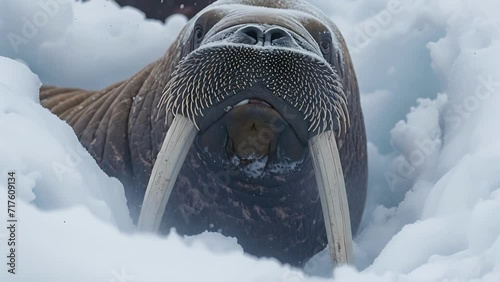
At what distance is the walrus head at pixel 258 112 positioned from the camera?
17.1 feet

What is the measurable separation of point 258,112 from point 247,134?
0.81ft

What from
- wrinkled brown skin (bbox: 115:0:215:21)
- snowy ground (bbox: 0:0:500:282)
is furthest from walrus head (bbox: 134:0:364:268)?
wrinkled brown skin (bbox: 115:0:215:21)

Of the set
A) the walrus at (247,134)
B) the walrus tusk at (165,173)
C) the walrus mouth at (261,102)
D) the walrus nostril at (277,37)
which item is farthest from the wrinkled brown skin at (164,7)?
the walrus nostril at (277,37)

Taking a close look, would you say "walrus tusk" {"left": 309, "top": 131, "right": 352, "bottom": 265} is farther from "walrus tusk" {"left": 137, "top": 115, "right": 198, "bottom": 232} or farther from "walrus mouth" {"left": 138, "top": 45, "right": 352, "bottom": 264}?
"walrus tusk" {"left": 137, "top": 115, "right": 198, "bottom": 232}

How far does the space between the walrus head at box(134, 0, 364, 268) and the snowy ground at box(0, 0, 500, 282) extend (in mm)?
398

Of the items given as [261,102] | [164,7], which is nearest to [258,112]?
[261,102]

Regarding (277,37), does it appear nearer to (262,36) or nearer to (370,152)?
(262,36)

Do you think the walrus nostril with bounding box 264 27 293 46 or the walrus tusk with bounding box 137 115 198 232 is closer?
the walrus nostril with bounding box 264 27 293 46

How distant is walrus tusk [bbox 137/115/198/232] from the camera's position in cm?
543

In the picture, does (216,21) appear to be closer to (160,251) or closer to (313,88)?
(313,88)

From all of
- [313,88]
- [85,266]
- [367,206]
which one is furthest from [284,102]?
[367,206]

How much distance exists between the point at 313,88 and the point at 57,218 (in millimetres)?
1579

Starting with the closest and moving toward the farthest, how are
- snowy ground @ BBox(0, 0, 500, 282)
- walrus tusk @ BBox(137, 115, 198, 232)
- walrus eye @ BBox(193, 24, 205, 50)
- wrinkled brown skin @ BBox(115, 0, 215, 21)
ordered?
1. snowy ground @ BBox(0, 0, 500, 282)
2. walrus tusk @ BBox(137, 115, 198, 232)
3. walrus eye @ BBox(193, 24, 205, 50)
4. wrinkled brown skin @ BBox(115, 0, 215, 21)

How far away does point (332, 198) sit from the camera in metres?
5.44
